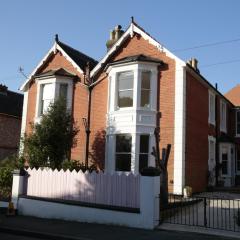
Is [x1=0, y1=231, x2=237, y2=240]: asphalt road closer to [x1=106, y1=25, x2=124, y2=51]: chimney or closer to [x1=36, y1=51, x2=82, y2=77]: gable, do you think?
[x1=36, y1=51, x2=82, y2=77]: gable

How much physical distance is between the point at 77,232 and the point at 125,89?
390 inches

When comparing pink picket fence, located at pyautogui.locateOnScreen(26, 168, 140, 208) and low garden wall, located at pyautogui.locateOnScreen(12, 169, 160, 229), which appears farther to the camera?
pink picket fence, located at pyautogui.locateOnScreen(26, 168, 140, 208)

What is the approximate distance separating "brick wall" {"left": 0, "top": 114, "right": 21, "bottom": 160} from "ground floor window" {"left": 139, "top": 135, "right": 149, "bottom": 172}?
49.5ft

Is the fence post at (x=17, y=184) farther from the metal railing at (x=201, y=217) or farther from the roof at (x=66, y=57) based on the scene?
the roof at (x=66, y=57)

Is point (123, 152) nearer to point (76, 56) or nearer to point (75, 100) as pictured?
point (75, 100)

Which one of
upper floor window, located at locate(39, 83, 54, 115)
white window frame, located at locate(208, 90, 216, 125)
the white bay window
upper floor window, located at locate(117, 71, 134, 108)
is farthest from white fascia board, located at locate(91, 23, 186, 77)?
white window frame, located at locate(208, 90, 216, 125)

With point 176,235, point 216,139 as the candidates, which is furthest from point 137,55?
point 176,235

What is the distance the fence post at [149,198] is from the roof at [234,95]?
66.1ft

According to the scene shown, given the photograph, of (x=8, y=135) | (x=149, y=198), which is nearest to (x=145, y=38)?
(x=149, y=198)

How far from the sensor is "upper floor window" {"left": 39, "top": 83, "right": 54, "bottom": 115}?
22.7m

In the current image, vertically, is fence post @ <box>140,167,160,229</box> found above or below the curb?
above

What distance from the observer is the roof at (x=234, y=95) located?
3083 cm

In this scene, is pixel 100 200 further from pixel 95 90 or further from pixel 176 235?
pixel 95 90

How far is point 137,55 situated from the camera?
66.1 ft
